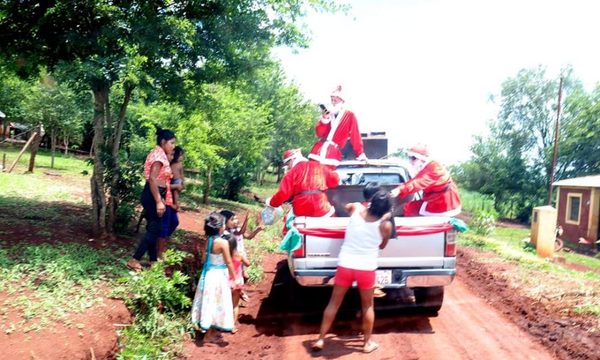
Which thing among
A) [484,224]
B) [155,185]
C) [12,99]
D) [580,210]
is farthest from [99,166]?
[580,210]

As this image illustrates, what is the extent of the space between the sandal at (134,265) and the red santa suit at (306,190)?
68.4 inches

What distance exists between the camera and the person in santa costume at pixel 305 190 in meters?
5.79

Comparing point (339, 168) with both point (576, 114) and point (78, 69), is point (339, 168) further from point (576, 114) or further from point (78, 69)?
point (576, 114)

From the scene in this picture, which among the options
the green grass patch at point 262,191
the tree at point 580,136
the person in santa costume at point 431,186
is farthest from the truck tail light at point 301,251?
the tree at point 580,136

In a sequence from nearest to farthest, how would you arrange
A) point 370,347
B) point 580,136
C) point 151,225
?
point 370,347 → point 151,225 → point 580,136

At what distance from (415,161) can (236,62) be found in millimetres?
3077

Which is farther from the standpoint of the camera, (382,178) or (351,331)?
(382,178)

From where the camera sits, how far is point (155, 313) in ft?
16.1

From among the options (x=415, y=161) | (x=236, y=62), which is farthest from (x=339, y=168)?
(x=236, y=62)

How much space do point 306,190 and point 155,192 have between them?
1.82 meters

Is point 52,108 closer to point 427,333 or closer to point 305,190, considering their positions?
point 305,190

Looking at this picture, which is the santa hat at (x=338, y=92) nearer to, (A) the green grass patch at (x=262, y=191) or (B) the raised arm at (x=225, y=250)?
(B) the raised arm at (x=225, y=250)

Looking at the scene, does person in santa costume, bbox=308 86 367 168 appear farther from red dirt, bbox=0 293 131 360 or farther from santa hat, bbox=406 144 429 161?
red dirt, bbox=0 293 131 360

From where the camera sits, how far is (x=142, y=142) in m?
14.1
